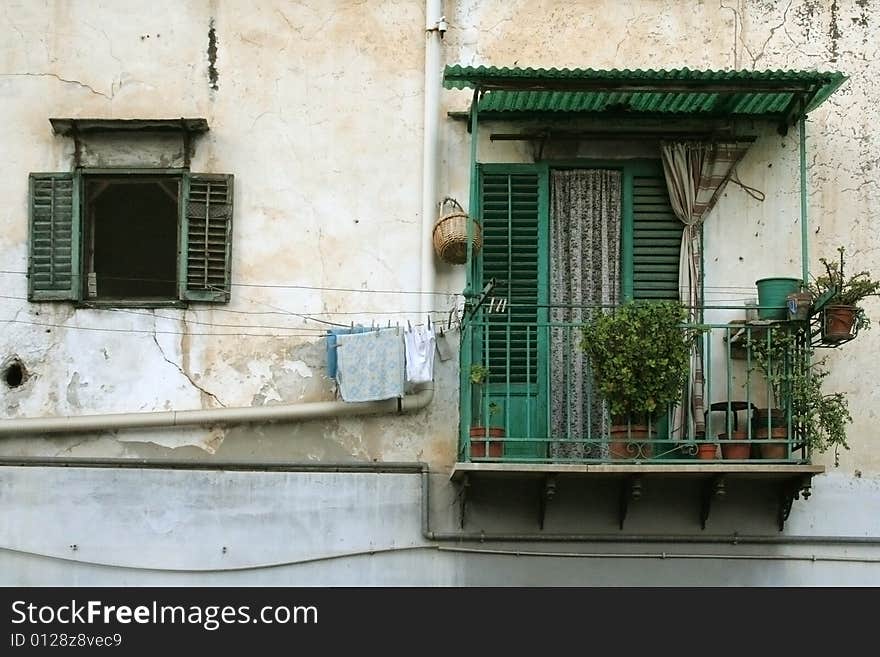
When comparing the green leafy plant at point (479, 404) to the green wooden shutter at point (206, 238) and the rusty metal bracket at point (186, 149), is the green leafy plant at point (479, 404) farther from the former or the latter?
the rusty metal bracket at point (186, 149)

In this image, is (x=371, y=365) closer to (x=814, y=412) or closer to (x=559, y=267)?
(x=559, y=267)

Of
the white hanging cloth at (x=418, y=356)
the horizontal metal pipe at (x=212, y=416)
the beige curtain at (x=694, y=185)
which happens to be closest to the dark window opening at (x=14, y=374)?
the horizontal metal pipe at (x=212, y=416)

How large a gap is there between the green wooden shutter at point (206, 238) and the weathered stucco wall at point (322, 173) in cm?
11

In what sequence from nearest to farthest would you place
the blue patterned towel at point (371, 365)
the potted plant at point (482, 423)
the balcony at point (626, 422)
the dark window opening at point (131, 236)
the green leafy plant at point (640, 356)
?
the green leafy plant at point (640, 356) < the balcony at point (626, 422) < the potted plant at point (482, 423) < the blue patterned towel at point (371, 365) < the dark window opening at point (131, 236)

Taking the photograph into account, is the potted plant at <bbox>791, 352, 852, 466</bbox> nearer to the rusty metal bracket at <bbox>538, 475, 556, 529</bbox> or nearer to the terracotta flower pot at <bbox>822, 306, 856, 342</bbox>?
the terracotta flower pot at <bbox>822, 306, 856, 342</bbox>

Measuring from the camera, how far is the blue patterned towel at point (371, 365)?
11.5 meters

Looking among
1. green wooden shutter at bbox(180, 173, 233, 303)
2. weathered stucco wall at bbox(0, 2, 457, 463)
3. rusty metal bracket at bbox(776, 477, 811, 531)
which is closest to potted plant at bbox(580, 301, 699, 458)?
rusty metal bracket at bbox(776, 477, 811, 531)

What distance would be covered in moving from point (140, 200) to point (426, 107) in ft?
7.74

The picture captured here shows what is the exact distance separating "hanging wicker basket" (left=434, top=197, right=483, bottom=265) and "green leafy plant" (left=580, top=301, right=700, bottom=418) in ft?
4.07

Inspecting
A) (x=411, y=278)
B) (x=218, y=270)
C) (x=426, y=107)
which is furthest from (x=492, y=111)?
(x=218, y=270)

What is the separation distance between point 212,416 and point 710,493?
376 cm

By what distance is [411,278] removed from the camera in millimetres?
11922

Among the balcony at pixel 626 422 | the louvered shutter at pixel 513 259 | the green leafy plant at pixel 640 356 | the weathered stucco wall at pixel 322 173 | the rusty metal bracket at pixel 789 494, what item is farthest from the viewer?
the louvered shutter at pixel 513 259

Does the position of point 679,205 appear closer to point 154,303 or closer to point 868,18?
point 868,18
